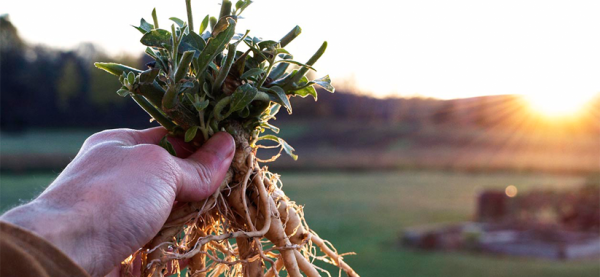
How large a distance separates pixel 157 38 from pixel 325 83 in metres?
0.40

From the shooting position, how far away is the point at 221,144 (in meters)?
1.20

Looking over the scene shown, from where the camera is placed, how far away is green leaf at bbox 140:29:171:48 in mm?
1070

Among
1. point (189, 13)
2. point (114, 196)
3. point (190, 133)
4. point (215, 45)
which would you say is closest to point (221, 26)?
point (215, 45)

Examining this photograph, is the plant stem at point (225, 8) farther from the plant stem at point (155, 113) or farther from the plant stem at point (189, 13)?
the plant stem at point (155, 113)

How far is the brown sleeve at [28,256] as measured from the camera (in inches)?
35.8

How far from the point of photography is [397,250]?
6.50 meters

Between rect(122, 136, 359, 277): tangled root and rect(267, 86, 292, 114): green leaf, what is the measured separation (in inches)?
6.5

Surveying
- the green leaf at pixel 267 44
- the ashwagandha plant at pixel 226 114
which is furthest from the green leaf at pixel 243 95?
the green leaf at pixel 267 44

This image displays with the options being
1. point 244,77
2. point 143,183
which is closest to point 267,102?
point 244,77

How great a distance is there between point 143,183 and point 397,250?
5779mm

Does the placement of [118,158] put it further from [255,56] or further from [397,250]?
[397,250]

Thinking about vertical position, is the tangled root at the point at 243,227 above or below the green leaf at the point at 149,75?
below

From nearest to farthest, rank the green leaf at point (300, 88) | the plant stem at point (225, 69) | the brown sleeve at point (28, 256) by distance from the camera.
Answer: the brown sleeve at point (28, 256) < the plant stem at point (225, 69) < the green leaf at point (300, 88)

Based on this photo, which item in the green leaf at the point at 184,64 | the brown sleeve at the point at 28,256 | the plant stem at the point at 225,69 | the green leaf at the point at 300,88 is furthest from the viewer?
the green leaf at the point at 300,88
